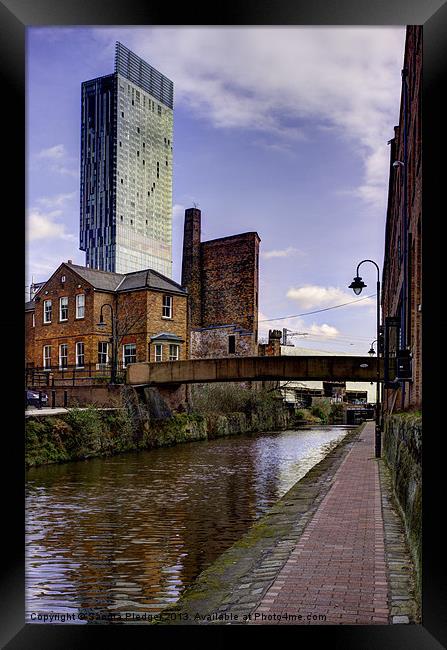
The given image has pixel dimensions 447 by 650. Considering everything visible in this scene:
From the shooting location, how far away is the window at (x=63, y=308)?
29.1 m

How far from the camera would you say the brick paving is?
476 cm

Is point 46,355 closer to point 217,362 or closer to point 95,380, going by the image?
point 95,380

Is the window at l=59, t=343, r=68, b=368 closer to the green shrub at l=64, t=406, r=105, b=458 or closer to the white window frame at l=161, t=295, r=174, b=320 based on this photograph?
the white window frame at l=161, t=295, r=174, b=320

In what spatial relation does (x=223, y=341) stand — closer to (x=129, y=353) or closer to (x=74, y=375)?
(x=129, y=353)

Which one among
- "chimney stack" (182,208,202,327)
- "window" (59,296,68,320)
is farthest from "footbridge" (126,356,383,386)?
"chimney stack" (182,208,202,327)

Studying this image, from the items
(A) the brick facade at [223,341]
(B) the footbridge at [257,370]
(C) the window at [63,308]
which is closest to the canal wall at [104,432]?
(B) the footbridge at [257,370]

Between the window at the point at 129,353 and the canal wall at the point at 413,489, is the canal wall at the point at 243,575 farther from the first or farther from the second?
the window at the point at 129,353

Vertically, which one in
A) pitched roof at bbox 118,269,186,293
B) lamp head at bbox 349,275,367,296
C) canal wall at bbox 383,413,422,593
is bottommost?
canal wall at bbox 383,413,422,593

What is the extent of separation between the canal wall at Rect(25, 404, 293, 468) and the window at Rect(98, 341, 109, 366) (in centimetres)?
324

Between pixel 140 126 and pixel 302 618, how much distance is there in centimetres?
655

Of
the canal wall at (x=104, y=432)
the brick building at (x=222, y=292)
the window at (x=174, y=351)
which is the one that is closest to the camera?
the canal wall at (x=104, y=432)

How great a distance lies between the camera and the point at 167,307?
32.7 metres

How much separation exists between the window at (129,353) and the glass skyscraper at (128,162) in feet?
68.4

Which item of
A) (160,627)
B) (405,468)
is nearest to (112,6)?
(160,627)
